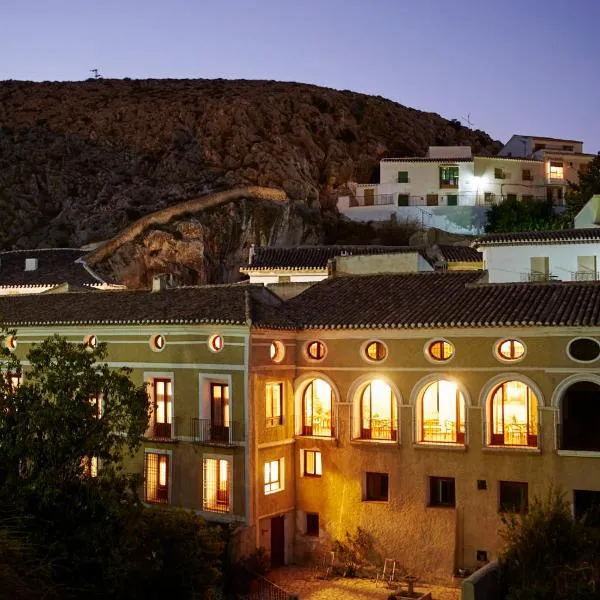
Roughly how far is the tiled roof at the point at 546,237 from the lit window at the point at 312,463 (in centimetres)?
1762

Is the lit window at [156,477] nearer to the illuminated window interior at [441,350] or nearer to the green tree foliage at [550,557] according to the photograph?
the illuminated window interior at [441,350]

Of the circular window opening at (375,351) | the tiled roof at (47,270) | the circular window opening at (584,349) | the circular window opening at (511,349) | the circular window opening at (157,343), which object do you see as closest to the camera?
the circular window opening at (584,349)

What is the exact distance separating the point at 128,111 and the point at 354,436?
76.1m

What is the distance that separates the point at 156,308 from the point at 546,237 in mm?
21056

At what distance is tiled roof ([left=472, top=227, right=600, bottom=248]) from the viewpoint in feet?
152

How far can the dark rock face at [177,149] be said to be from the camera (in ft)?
268

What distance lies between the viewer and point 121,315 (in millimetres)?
35688

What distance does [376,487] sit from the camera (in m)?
33.2

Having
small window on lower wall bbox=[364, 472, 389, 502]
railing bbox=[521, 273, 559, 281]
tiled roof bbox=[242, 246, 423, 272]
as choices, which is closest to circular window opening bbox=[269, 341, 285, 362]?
small window on lower wall bbox=[364, 472, 389, 502]

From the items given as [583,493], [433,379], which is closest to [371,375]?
[433,379]

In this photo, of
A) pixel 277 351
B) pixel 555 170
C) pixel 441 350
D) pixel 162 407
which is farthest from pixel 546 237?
pixel 555 170

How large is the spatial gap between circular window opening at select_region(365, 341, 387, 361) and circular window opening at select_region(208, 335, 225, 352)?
201 inches

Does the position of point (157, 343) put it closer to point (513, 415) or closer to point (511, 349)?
point (511, 349)

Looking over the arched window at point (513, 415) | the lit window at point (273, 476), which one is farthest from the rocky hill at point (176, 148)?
the arched window at point (513, 415)
